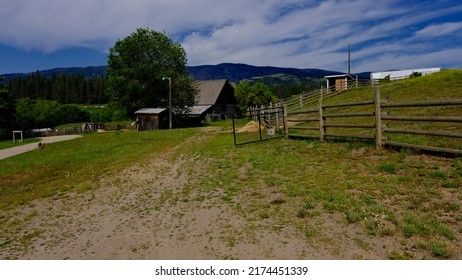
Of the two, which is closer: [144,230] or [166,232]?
[166,232]

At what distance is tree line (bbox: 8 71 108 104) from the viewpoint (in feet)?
458

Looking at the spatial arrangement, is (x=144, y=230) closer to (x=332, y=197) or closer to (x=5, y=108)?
(x=332, y=197)

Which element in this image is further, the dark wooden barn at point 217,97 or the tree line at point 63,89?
the tree line at point 63,89

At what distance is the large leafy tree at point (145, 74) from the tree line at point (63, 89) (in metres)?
104

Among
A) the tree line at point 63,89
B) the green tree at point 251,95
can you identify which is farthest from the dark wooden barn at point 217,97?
the tree line at point 63,89

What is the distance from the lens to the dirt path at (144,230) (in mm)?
4508

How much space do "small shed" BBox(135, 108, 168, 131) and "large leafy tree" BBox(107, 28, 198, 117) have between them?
4.83 metres

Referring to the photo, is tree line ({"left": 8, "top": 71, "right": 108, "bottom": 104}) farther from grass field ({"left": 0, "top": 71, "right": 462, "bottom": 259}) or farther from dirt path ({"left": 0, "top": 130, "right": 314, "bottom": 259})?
dirt path ({"left": 0, "top": 130, "right": 314, "bottom": 259})

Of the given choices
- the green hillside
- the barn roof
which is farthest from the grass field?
the barn roof

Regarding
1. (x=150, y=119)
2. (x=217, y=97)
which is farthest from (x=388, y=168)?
(x=217, y=97)

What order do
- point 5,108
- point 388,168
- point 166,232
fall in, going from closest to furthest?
point 166,232 → point 388,168 → point 5,108

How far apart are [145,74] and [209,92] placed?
805 inches

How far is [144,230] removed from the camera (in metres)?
5.54

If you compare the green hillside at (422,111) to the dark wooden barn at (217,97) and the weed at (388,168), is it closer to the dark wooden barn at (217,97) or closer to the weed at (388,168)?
the weed at (388,168)
